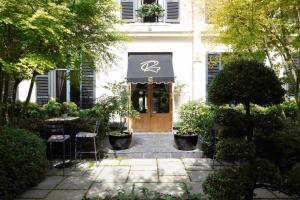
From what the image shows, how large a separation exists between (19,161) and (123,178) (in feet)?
7.36

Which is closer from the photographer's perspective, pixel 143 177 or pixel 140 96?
pixel 143 177

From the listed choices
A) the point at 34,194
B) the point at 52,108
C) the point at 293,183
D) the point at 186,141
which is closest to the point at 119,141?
the point at 186,141

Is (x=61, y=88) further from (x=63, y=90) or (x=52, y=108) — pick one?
(x=52, y=108)

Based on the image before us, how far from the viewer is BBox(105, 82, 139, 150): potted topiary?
403 inches

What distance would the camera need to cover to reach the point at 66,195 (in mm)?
6445

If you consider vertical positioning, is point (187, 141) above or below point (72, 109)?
below

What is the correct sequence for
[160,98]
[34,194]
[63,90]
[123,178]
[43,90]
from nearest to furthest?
[34,194] → [123,178] → [43,90] → [63,90] → [160,98]

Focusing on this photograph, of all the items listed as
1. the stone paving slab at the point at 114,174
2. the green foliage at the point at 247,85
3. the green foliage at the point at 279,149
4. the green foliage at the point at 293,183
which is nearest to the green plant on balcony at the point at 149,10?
the stone paving slab at the point at 114,174

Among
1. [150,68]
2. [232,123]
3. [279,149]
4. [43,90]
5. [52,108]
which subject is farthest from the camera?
[43,90]

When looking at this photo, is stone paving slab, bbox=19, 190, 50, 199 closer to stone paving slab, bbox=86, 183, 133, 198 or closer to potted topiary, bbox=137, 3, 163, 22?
stone paving slab, bbox=86, 183, 133, 198

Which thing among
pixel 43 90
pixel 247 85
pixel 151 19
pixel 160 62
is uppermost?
pixel 151 19

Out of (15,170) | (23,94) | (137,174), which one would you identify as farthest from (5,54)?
(23,94)

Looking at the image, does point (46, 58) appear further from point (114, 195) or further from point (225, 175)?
point (225, 175)

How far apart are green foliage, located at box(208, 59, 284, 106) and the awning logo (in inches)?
289
